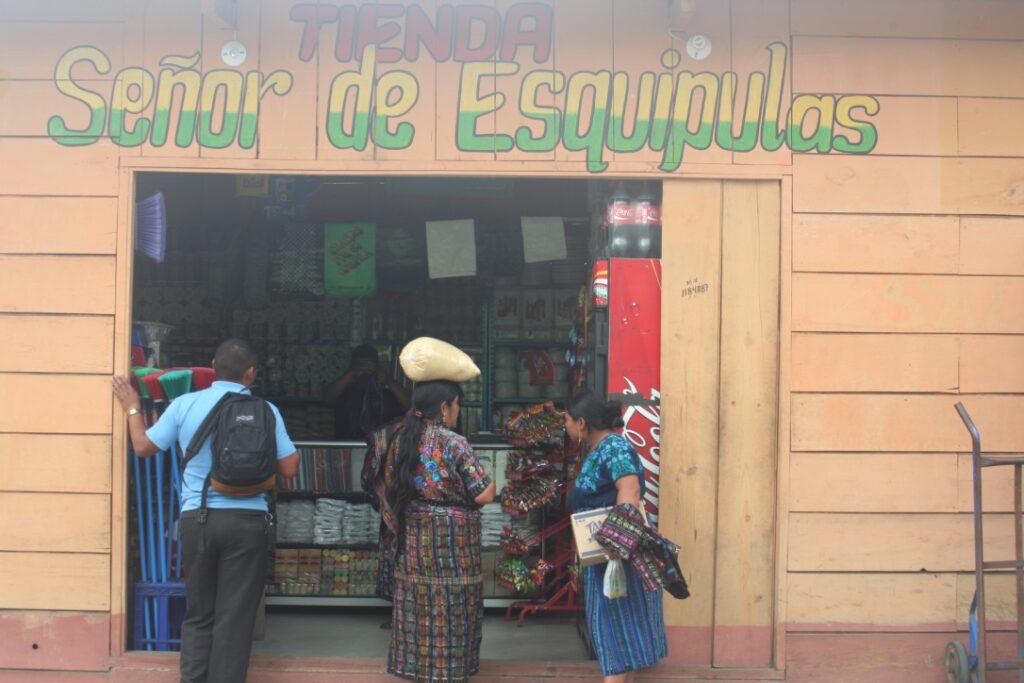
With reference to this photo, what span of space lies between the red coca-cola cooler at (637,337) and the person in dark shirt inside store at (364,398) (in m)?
2.44

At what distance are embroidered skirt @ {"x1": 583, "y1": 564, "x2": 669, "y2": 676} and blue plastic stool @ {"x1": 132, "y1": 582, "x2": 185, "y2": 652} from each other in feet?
7.03

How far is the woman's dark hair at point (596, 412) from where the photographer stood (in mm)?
4480

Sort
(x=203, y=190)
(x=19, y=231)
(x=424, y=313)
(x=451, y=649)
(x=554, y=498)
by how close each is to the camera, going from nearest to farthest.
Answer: (x=451, y=649)
(x=19, y=231)
(x=554, y=498)
(x=203, y=190)
(x=424, y=313)

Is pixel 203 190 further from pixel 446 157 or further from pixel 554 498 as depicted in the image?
pixel 554 498

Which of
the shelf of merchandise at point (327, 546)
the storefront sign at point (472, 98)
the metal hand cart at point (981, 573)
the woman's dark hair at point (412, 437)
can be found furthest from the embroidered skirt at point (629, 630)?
the shelf of merchandise at point (327, 546)

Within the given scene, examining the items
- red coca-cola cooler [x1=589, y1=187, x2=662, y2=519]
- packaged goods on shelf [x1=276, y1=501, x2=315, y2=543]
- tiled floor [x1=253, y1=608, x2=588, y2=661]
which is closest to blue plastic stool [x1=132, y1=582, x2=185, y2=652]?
tiled floor [x1=253, y1=608, x2=588, y2=661]

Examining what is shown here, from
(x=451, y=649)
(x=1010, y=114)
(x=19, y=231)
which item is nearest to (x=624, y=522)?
(x=451, y=649)

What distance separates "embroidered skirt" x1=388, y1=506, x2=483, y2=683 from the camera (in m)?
4.71

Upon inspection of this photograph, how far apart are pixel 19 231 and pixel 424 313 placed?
3.50 meters

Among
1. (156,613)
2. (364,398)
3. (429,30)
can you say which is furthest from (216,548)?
(364,398)

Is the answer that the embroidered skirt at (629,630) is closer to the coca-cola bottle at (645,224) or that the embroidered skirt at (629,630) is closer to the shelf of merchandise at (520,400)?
the coca-cola bottle at (645,224)

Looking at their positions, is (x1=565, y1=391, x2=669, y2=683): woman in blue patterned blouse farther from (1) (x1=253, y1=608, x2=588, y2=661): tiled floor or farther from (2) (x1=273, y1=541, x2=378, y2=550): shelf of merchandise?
(2) (x1=273, y1=541, x2=378, y2=550): shelf of merchandise

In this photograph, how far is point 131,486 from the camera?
204 inches

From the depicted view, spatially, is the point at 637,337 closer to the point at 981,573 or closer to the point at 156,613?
the point at 981,573
